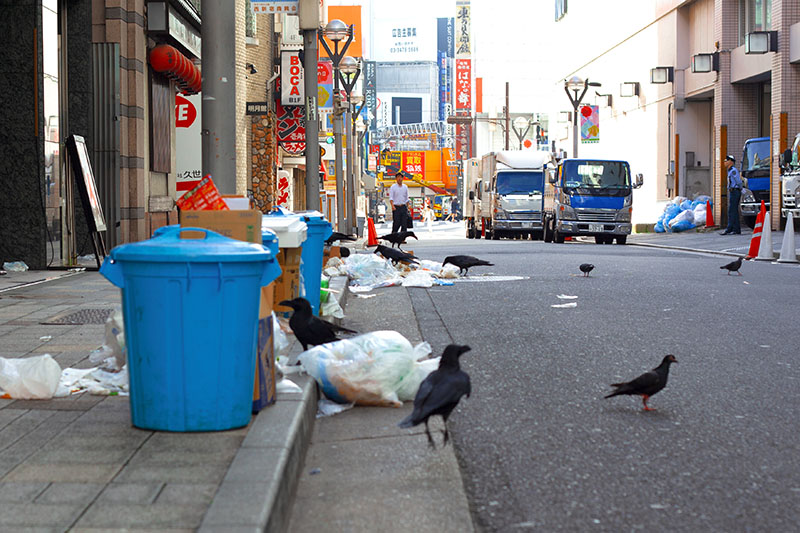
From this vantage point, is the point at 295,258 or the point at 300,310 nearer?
the point at 300,310

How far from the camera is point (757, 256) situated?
19906 mm

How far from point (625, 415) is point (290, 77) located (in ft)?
84.8

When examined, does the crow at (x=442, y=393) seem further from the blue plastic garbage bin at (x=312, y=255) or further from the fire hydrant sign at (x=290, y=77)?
the fire hydrant sign at (x=290, y=77)

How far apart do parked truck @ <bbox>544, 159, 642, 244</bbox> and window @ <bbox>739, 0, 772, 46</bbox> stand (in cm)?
846

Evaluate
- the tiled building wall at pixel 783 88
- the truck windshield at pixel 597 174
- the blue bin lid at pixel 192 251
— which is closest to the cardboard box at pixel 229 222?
the blue bin lid at pixel 192 251

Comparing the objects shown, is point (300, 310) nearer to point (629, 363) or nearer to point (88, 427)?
point (88, 427)

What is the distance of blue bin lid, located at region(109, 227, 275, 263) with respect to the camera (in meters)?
4.16

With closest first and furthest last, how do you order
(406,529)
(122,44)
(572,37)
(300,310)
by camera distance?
(406,529)
(300,310)
(122,44)
(572,37)

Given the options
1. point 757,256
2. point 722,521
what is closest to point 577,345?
point 722,521

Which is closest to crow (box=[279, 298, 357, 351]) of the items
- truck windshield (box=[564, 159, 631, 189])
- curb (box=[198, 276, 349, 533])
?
curb (box=[198, 276, 349, 533])

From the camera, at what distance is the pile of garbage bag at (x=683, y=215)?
116 ft

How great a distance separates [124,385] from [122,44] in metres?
11.7

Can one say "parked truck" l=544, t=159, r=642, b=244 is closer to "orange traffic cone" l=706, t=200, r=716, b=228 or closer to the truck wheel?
the truck wheel

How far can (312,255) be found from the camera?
876 cm
